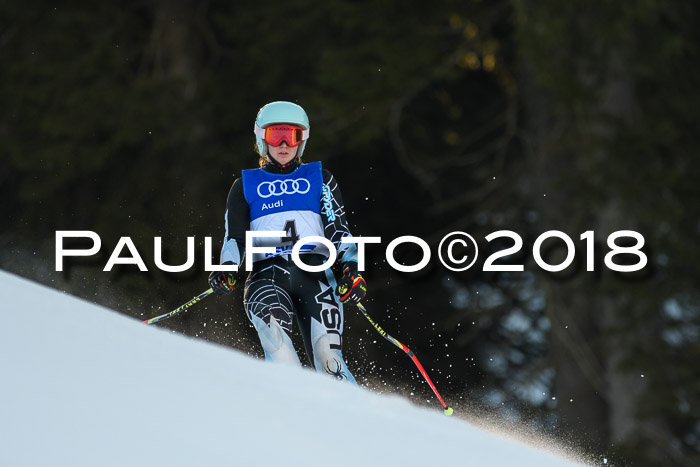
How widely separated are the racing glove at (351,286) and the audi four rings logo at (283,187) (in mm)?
388

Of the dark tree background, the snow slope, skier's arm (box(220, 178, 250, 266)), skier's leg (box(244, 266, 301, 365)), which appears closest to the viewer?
the snow slope

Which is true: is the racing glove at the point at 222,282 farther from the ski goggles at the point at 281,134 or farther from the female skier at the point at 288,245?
the ski goggles at the point at 281,134

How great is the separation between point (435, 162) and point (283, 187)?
7.60 meters

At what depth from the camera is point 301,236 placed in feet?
16.3

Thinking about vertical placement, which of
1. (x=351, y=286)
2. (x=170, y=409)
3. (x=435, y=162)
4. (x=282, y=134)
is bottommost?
(x=170, y=409)

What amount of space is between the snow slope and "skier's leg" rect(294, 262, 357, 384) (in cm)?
37

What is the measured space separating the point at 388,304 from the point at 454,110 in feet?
7.86

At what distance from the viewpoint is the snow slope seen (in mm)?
3172

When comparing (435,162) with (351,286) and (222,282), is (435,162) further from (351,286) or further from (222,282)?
(222,282)

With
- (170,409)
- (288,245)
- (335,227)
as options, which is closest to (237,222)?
(288,245)

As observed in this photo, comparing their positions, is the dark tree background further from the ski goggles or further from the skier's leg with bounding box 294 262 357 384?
the ski goggles

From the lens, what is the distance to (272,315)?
4.89 meters

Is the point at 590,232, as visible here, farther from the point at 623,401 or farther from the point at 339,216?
the point at 339,216

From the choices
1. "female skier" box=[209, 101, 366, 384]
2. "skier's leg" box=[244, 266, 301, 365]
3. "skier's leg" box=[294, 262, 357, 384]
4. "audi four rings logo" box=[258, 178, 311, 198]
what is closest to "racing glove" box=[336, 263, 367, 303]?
"female skier" box=[209, 101, 366, 384]
